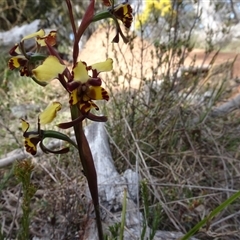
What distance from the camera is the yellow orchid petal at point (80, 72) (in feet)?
3.43

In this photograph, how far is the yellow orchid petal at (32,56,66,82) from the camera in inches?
40.6

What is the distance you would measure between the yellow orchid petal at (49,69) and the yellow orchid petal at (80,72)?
0.03 metres

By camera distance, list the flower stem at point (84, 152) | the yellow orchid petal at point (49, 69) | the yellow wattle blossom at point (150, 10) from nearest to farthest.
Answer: the yellow orchid petal at point (49, 69) < the flower stem at point (84, 152) < the yellow wattle blossom at point (150, 10)

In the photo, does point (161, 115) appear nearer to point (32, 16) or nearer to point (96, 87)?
point (96, 87)

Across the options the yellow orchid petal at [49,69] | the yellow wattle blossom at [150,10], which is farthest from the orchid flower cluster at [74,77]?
the yellow wattle blossom at [150,10]

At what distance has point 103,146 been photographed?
2.46m

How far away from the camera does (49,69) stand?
3.41ft

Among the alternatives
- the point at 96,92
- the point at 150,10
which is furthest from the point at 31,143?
the point at 150,10

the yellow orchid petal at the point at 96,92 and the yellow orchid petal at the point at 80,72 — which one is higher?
the yellow orchid petal at the point at 80,72

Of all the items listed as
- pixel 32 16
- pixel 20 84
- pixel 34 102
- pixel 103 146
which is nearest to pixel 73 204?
pixel 103 146

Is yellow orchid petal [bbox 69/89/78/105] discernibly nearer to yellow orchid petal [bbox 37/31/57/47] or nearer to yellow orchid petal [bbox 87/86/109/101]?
yellow orchid petal [bbox 87/86/109/101]

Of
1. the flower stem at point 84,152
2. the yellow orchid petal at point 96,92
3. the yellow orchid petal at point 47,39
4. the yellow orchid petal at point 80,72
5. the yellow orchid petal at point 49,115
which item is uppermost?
the yellow orchid petal at point 47,39

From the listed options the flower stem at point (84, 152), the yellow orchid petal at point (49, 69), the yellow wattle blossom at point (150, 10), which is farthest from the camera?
the yellow wattle blossom at point (150, 10)

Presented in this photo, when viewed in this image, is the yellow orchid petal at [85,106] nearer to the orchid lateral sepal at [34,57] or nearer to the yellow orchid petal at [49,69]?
the yellow orchid petal at [49,69]
